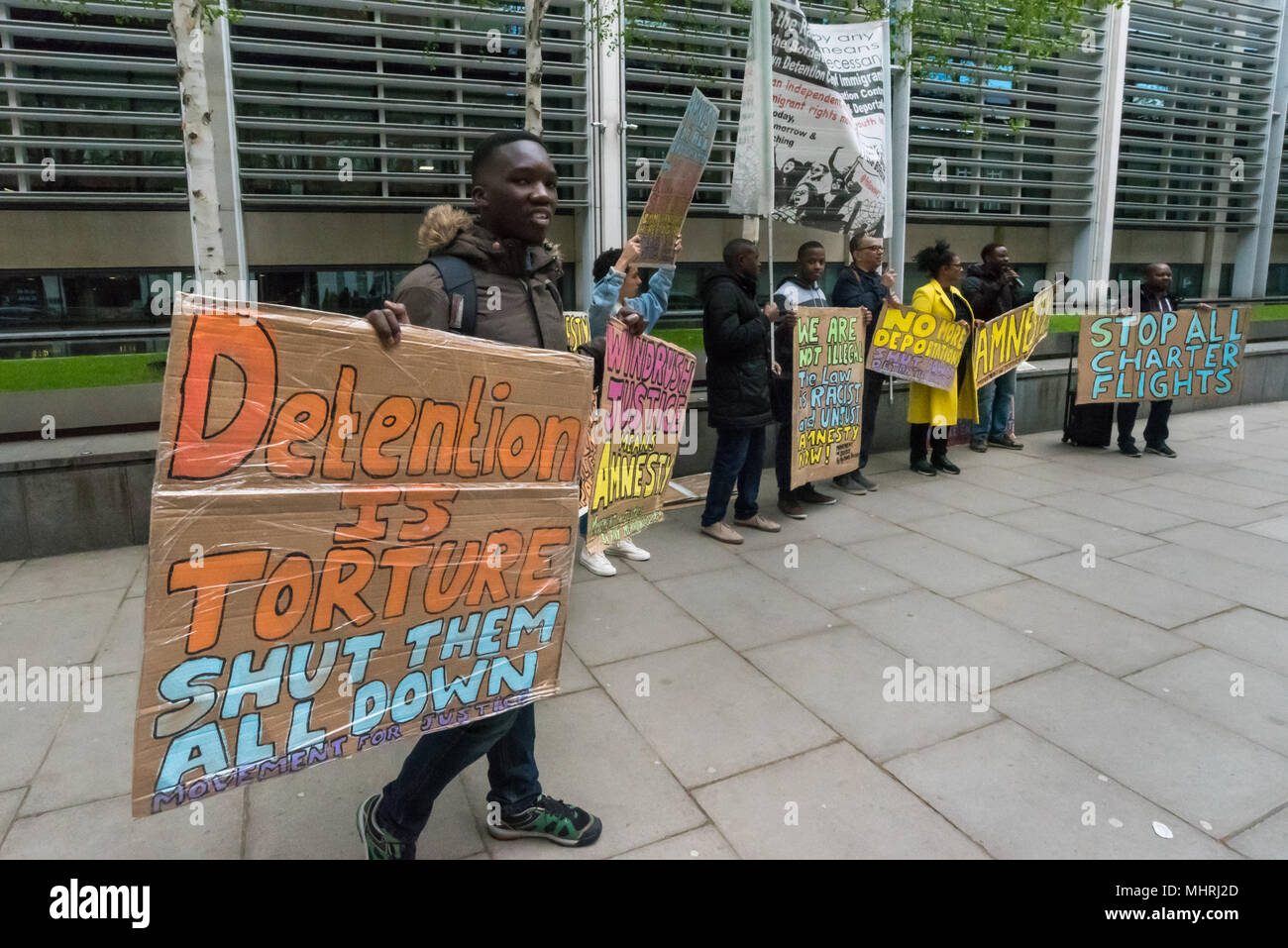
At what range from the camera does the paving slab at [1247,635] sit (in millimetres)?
4004

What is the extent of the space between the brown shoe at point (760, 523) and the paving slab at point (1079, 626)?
5.19 feet

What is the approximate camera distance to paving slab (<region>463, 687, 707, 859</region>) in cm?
270

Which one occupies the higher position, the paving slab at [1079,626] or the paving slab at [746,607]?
the paving slab at [1079,626]

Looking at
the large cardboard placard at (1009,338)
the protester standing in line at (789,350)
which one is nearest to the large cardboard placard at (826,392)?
the protester standing in line at (789,350)

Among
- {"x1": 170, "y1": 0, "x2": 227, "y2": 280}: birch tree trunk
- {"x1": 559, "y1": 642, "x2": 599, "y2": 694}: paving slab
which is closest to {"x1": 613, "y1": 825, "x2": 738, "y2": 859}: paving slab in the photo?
{"x1": 559, "y1": 642, "x2": 599, "y2": 694}: paving slab

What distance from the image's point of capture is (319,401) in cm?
204

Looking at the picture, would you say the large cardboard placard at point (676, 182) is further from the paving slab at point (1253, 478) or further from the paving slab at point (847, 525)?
the paving slab at point (1253, 478)

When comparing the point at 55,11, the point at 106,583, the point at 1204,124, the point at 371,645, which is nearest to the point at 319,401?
the point at 371,645

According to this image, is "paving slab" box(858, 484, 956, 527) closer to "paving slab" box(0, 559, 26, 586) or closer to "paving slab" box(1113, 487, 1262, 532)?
"paving slab" box(1113, 487, 1262, 532)

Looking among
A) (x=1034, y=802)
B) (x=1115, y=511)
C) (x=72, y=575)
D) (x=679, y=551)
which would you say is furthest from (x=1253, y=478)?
(x=72, y=575)

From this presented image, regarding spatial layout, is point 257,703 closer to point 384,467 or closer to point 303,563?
point 303,563

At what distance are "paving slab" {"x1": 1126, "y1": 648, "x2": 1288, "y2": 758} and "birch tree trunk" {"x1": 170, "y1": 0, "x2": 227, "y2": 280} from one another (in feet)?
20.1

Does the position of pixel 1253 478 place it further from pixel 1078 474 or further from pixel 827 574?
pixel 827 574

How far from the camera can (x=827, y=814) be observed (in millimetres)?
2828
